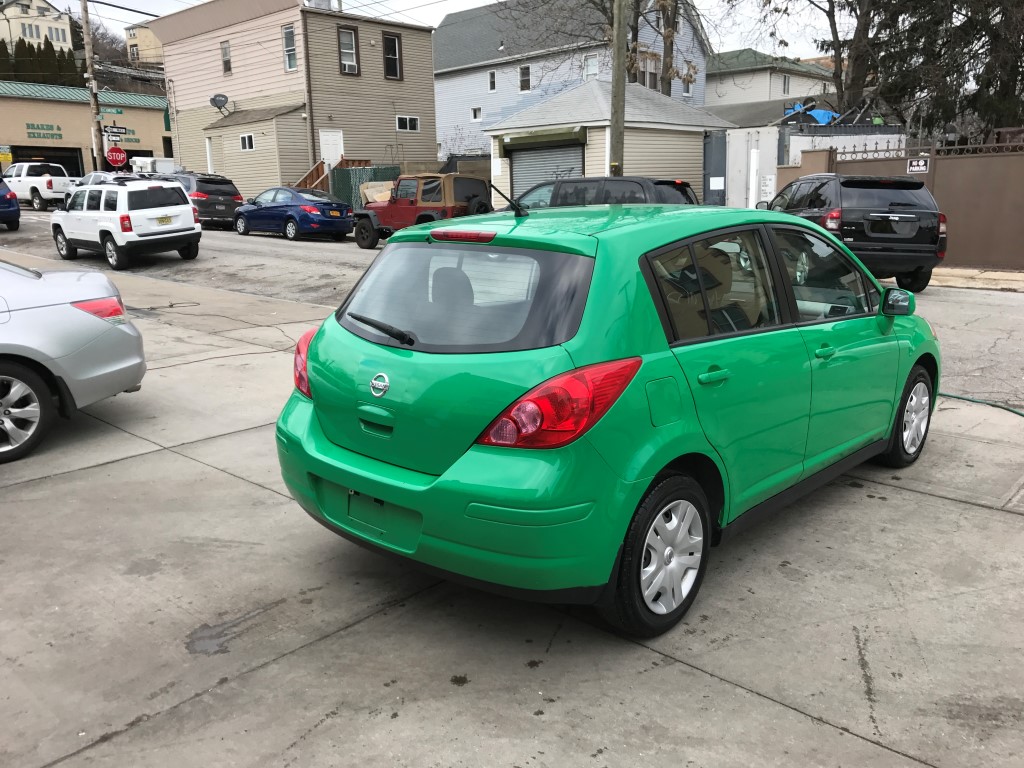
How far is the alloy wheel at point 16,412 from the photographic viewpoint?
561cm

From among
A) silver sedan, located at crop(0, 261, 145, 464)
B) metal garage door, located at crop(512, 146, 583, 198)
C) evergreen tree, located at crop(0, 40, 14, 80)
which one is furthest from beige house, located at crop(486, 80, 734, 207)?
evergreen tree, located at crop(0, 40, 14, 80)

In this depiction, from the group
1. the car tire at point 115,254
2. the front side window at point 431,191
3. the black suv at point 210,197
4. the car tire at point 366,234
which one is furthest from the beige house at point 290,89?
the car tire at point 115,254

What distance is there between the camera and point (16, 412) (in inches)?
222

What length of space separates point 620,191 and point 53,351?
32.2ft

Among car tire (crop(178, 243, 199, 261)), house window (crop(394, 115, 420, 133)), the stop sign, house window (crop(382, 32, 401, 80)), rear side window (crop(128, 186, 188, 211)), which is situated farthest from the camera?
house window (crop(394, 115, 420, 133))

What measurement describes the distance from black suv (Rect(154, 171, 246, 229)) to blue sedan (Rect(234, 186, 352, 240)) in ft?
7.16

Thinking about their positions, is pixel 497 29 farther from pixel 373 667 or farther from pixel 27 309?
pixel 373 667

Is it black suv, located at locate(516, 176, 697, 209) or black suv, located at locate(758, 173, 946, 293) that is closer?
black suv, located at locate(758, 173, 946, 293)

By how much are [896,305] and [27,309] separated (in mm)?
5448

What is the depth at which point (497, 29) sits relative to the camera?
43688 mm

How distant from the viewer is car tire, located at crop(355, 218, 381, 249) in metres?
20.9

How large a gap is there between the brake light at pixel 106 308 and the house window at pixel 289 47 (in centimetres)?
2874

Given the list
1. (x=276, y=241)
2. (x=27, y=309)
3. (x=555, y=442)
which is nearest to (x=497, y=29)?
(x=276, y=241)

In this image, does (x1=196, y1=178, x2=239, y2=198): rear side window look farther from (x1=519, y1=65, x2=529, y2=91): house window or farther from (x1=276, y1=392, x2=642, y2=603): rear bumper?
(x1=276, y1=392, x2=642, y2=603): rear bumper
